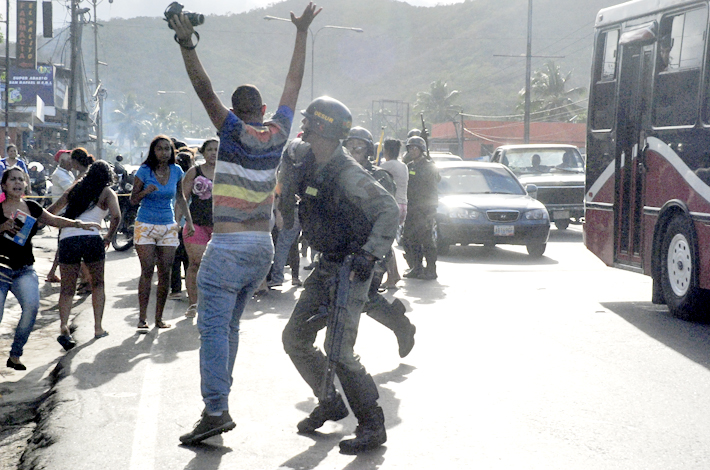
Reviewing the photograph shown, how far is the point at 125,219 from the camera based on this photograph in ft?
56.0

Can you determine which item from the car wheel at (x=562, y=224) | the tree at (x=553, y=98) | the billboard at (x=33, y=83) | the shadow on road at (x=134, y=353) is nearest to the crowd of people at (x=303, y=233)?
the shadow on road at (x=134, y=353)

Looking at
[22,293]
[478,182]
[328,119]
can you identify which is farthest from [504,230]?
[328,119]

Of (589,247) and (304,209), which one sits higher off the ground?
(304,209)

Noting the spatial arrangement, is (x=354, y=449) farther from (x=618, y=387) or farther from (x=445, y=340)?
(x=445, y=340)

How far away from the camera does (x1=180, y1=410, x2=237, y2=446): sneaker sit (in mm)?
4605

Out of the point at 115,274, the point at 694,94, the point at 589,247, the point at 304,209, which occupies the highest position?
the point at 694,94

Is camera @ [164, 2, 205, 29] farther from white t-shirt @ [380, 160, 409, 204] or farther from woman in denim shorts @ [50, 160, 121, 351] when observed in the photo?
white t-shirt @ [380, 160, 409, 204]

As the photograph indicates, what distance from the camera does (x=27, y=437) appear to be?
201 inches

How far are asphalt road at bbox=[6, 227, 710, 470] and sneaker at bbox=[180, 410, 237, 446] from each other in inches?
3.0

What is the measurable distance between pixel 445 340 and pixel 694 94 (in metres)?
3.40

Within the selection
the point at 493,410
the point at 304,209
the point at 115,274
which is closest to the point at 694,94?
the point at 493,410

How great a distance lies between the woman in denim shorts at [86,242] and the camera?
24.9 feet

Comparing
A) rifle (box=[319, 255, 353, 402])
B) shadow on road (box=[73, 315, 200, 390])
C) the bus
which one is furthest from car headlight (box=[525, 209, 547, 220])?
rifle (box=[319, 255, 353, 402])

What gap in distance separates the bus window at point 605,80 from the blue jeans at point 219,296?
255 inches
